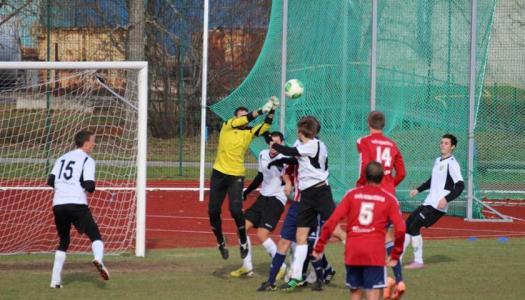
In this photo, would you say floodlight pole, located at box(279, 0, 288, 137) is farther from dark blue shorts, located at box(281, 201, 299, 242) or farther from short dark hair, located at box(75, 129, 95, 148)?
short dark hair, located at box(75, 129, 95, 148)

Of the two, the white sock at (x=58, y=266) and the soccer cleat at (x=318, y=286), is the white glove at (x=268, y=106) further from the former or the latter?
the white sock at (x=58, y=266)

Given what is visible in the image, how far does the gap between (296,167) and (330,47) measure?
9592mm

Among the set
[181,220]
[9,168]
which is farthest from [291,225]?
[9,168]

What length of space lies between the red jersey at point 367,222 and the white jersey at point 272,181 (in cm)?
396

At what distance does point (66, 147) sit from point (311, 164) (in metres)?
11.2

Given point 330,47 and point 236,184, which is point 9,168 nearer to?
point 330,47

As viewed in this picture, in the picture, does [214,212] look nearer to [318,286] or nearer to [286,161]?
[286,161]

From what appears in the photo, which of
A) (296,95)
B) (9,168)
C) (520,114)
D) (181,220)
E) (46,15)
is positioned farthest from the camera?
(46,15)

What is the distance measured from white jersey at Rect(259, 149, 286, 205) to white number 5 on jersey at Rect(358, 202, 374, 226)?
4.00m

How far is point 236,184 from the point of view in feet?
41.2

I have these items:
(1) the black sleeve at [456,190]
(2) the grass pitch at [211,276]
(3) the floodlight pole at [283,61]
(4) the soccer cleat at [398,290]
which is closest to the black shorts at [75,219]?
(2) the grass pitch at [211,276]

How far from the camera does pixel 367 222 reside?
8.26m

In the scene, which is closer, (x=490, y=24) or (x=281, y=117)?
(x=490, y=24)

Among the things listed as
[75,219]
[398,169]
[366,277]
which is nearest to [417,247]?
[398,169]
